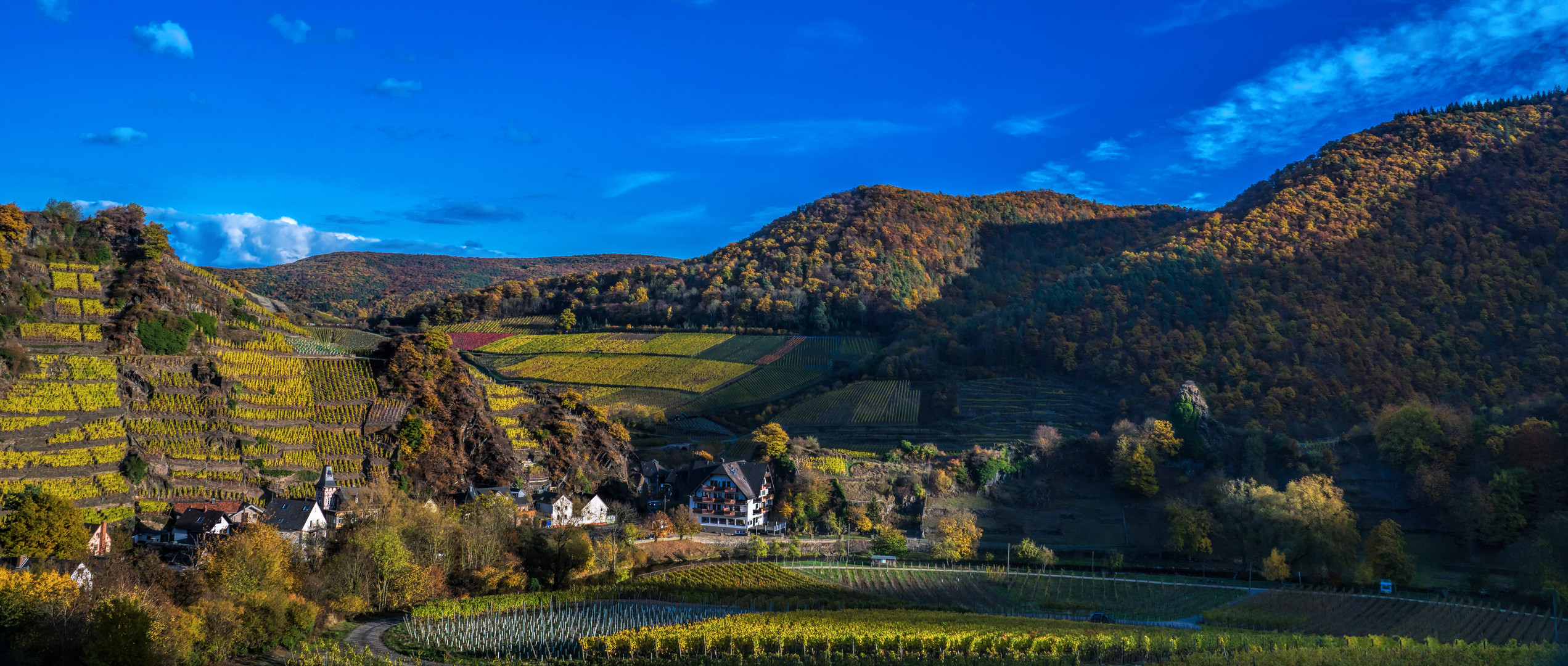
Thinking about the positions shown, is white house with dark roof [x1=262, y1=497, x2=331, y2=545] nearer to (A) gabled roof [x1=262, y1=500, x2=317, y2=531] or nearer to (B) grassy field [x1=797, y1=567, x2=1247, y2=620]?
(A) gabled roof [x1=262, y1=500, x2=317, y2=531]

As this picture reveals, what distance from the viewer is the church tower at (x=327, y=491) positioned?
53656mm

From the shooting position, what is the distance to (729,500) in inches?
2987

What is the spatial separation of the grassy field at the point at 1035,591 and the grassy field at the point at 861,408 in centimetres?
3592

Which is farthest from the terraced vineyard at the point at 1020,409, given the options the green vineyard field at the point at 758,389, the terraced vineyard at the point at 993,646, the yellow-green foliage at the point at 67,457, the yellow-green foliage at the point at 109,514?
the yellow-green foliage at the point at 67,457

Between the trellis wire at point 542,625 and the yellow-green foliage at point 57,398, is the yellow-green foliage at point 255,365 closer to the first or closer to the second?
the yellow-green foliage at point 57,398

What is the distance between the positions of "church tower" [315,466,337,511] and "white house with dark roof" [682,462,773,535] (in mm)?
28684

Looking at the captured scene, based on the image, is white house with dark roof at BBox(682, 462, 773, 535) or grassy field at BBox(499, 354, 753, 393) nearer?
white house with dark roof at BBox(682, 462, 773, 535)

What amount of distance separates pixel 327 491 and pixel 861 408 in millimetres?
59815

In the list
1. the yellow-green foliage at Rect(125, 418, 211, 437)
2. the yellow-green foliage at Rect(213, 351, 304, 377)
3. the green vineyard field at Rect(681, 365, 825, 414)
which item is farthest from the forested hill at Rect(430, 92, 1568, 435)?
the yellow-green foliage at Rect(125, 418, 211, 437)

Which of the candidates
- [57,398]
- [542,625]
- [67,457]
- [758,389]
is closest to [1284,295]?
[758,389]

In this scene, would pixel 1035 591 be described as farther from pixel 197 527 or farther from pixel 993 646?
pixel 197 527

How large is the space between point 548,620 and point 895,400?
62.9m

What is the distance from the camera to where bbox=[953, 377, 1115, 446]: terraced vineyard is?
8962 cm

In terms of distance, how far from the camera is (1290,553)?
5866 centimetres
